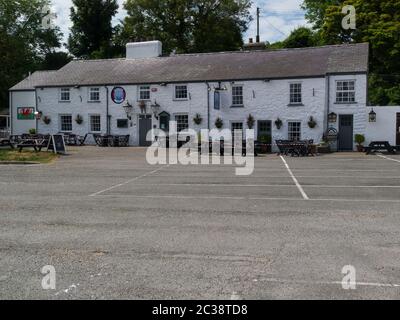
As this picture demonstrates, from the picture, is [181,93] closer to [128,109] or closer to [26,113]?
[128,109]

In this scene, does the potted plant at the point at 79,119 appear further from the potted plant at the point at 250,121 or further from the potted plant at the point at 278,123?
the potted plant at the point at 278,123

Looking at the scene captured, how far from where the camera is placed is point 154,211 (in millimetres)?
10875

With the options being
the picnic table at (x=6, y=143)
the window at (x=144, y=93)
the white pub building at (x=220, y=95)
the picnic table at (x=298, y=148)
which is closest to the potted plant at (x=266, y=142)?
the white pub building at (x=220, y=95)

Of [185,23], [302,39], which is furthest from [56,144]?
[302,39]

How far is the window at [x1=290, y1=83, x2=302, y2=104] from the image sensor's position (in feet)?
110

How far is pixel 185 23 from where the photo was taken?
58.8 m

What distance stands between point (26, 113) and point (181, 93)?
58.2 feet

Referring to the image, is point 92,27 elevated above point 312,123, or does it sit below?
above

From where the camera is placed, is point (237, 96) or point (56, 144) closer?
point (56, 144)

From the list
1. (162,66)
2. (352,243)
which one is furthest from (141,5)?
(352,243)

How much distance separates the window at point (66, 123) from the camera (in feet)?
134

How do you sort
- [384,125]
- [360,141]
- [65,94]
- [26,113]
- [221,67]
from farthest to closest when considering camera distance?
[26,113] → [65,94] → [221,67] → [384,125] → [360,141]

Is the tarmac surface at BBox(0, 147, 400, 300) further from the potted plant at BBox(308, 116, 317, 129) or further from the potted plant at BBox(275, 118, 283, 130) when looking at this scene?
the potted plant at BBox(275, 118, 283, 130)
